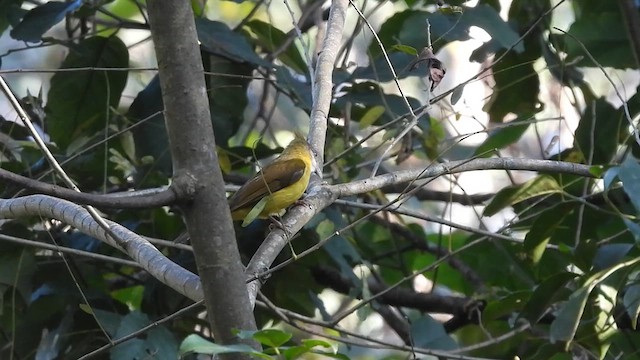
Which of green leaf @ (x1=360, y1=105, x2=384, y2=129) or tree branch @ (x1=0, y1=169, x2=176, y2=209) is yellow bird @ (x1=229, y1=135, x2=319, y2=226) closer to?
green leaf @ (x1=360, y1=105, x2=384, y2=129)

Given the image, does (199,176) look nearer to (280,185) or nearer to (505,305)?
(280,185)

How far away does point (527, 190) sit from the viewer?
148 inches

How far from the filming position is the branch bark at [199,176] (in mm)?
2070

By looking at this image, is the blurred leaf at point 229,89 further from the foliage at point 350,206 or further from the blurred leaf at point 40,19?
the blurred leaf at point 40,19

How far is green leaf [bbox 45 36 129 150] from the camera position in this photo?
446 cm

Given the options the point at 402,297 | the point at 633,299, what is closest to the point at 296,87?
the point at 402,297

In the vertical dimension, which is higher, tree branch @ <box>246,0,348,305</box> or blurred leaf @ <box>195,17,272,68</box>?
blurred leaf @ <box>195,17,272,68</box>

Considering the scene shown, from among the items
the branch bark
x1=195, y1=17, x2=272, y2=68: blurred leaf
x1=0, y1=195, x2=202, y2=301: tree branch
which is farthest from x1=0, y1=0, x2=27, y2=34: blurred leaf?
the branch bark

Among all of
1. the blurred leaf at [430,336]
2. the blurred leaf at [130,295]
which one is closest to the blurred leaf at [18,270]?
the blurred leaf at [130,295]

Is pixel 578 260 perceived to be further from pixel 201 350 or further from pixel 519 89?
pixel 201 350

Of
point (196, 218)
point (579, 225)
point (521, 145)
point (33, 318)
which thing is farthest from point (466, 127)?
point (196, 218)

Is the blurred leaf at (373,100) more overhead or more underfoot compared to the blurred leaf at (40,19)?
more underfoot

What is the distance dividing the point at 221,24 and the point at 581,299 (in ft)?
6.80

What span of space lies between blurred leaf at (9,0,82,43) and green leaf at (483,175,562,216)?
78.0 inches
